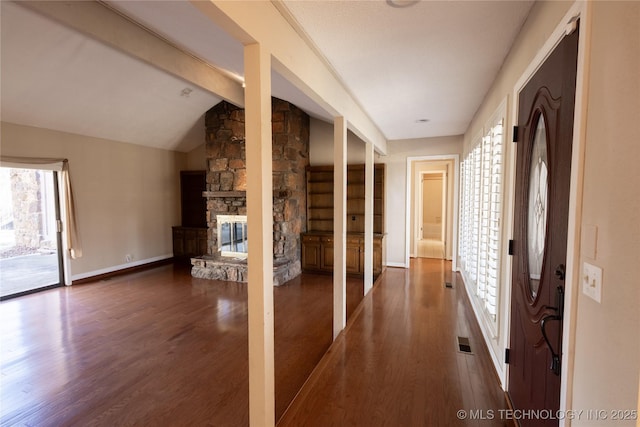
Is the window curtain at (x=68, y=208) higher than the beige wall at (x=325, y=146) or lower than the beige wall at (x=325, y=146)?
lower

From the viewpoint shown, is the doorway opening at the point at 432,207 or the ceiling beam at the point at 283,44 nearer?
the ceiling beam at the point at 283,44

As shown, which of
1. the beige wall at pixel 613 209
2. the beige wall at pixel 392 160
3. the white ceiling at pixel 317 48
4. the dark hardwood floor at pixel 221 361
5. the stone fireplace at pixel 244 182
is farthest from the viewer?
the beige wall at pixel 392 160

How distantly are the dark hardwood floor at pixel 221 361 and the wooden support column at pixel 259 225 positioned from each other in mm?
479

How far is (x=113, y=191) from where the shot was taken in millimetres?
5832

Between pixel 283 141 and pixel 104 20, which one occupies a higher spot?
pixel 104 20

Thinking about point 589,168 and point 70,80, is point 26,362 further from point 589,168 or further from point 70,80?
point 589,168

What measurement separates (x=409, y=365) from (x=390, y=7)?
2716 millimetres

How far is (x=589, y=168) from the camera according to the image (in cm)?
105

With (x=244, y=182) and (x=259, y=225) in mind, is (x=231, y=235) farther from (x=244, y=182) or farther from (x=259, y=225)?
(x=259, y=225)

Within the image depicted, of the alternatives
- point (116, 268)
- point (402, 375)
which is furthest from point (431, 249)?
point (116, 268)

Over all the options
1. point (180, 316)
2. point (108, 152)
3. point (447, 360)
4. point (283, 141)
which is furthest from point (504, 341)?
point (108, 152)

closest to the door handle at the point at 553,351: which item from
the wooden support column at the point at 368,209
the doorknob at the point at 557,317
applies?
the doorknob at the point at 557,317

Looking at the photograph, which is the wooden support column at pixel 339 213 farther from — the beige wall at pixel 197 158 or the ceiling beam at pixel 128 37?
the beige wall at pixel 197 158

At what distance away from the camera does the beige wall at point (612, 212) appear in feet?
2.64
